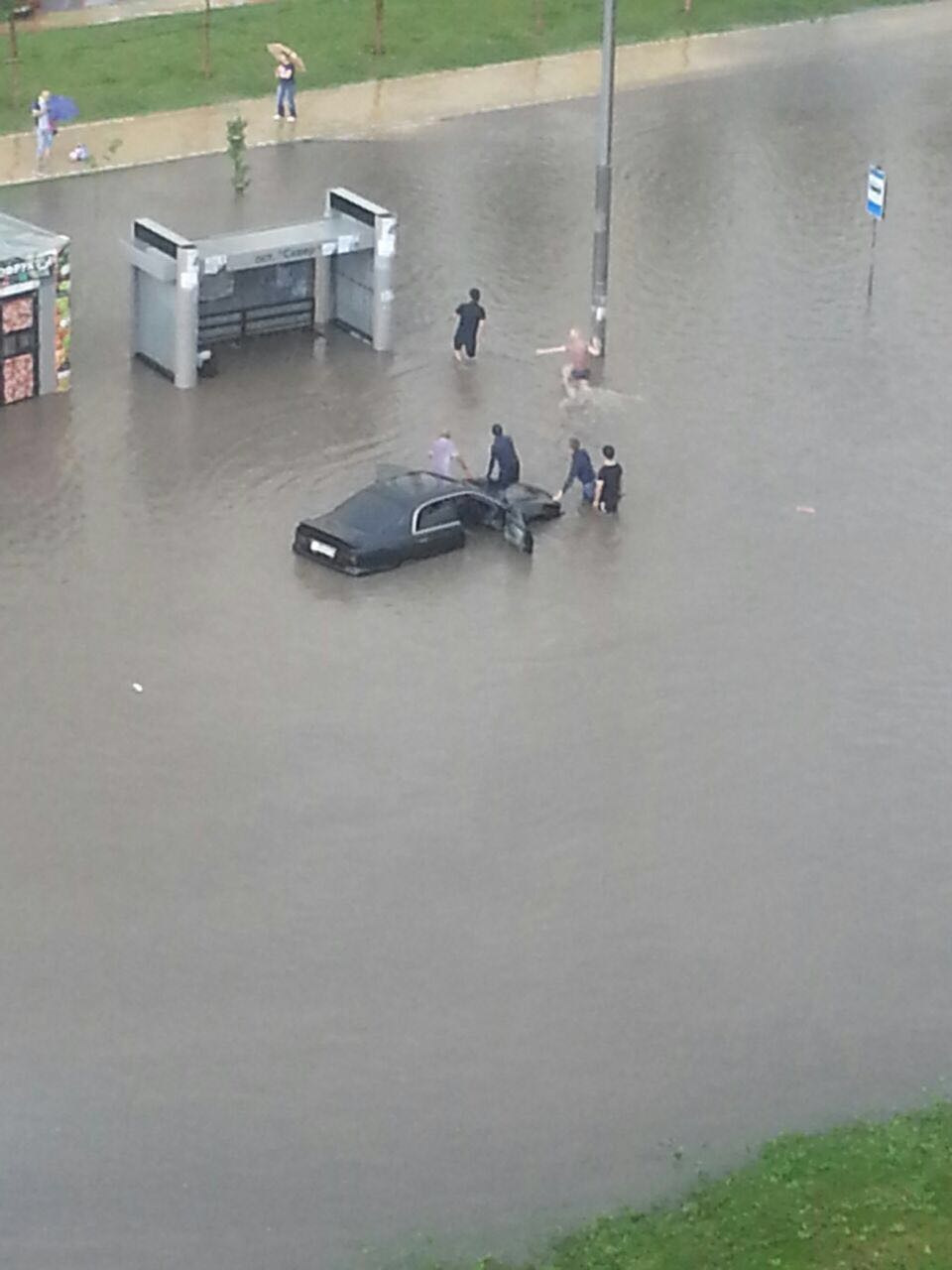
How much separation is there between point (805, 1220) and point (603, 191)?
19.0 m

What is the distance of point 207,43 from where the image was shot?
153 feet

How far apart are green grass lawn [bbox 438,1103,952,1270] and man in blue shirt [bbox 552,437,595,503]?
12.0 m

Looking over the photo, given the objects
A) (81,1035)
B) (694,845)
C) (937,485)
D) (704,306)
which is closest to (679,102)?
(704,306)

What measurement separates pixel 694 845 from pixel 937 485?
938 centimetres

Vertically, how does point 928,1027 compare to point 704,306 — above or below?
below

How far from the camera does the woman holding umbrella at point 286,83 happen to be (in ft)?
144

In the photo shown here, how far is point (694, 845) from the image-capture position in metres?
22.9

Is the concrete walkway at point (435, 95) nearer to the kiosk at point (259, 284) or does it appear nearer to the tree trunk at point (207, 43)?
the tree trunk at point (207, 43)

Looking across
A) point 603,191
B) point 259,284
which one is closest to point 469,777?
point 603,191

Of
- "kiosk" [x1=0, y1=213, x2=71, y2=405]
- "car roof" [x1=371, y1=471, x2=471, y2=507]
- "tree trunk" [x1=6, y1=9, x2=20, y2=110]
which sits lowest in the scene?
"car roof" [x1=371, y1=471, x2=471, y2=507]

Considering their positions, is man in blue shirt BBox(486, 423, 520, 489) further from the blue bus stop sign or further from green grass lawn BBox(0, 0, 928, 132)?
green grass lawn BBox(0, 0, 928, 132)

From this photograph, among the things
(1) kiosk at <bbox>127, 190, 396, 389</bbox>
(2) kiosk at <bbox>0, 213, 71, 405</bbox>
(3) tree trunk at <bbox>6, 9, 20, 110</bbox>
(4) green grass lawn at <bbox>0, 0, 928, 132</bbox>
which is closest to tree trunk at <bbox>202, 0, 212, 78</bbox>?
(4) green grass lawn at <bbox>0, 0, 928, 132</bbox>

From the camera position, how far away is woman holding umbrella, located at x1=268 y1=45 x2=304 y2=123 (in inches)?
1729

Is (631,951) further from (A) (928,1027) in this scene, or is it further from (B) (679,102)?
(B) (679,102)
